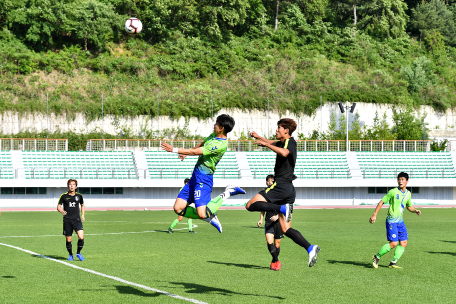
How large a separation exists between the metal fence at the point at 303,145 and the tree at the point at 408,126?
29.0 feet

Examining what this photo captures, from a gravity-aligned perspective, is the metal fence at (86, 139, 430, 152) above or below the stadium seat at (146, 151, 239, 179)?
above

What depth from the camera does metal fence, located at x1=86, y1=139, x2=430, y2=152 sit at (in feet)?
159

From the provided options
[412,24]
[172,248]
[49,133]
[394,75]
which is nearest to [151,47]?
[49,133]

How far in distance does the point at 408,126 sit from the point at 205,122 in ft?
71.7

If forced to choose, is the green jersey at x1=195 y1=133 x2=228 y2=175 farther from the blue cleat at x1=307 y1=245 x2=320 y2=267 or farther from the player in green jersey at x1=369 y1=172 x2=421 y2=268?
the player in green jersey at x1=369 y1=172 x2=421 y2=268

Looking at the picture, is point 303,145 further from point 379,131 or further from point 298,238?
point 298,238

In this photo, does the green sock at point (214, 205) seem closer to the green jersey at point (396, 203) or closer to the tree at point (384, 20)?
the green jersey at point (396, 203)

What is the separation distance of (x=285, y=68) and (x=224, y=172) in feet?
91.0

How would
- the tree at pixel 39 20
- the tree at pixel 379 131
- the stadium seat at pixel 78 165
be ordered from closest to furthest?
1. the stadium seat at pixel 78 165
2. the tree at pixel 379 131
3. the tree at pixel 39 20

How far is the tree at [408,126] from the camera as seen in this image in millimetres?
60312

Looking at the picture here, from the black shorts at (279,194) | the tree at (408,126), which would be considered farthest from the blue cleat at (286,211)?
the tree at (408,126)

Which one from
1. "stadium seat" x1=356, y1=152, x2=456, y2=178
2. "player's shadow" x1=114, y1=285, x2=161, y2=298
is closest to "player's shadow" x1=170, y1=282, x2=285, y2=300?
"player's shadow" x1=114, y1=285, x2=161, y2=298

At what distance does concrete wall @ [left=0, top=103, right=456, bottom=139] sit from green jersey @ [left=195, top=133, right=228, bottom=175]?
46870 millimetres

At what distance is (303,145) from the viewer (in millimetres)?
50094
